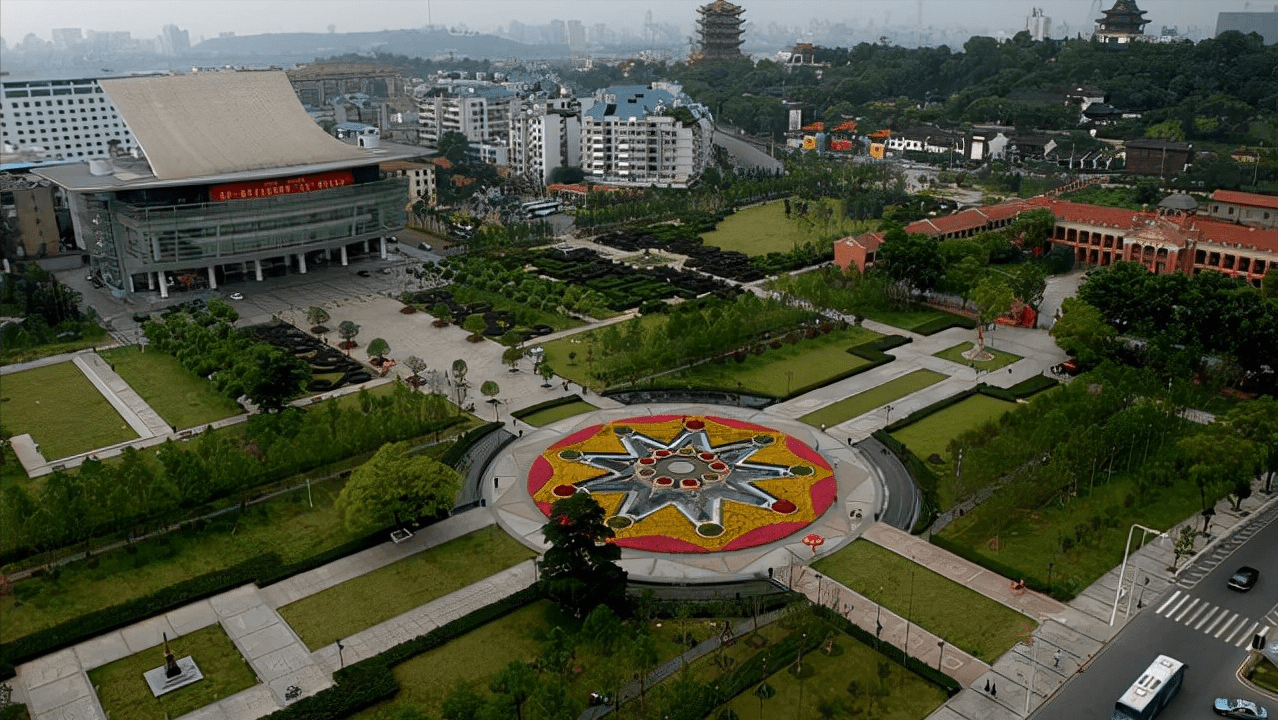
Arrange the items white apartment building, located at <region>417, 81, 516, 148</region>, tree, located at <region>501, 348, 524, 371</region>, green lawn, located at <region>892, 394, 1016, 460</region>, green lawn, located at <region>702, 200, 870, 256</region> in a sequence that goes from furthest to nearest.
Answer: white apartment building, located at <region>417, 81, 516, 148</region> < green lawn, located at <region>702, 200, 870, 256</region> < tree, located at <region>501, 348, 524, 371</region> < green lawn, located at <region>892, 394, 1016, 460</region>

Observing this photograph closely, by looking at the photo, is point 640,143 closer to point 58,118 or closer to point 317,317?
point 317,317

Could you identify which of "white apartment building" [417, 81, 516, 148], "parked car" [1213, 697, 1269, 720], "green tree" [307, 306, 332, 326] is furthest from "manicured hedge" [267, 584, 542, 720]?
"white apartment building" [417, 81, 516, 148]

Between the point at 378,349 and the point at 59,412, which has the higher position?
the point at 378,349

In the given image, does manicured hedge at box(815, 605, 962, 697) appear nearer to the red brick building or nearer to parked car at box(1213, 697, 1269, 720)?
parked car at box(1213, 697, 1269, 720)


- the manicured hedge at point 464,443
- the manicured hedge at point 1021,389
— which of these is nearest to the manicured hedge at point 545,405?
the manicured hedge at point 464,443

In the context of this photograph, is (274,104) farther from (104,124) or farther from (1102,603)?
(1102,603)

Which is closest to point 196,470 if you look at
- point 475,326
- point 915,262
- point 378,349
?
point 378,349
